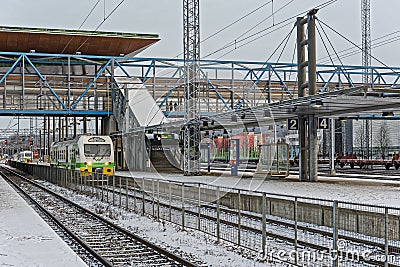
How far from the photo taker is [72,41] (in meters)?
52.5

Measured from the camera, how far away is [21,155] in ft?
343

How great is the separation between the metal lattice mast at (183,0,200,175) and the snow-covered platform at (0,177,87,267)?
57.9ft

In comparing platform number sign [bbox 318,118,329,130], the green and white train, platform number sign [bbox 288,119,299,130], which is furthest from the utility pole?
the green and white train

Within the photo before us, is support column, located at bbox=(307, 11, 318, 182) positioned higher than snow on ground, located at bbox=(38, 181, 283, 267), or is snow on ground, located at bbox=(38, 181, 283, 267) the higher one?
support column, located at bbox=(307, 11, 318, 182)

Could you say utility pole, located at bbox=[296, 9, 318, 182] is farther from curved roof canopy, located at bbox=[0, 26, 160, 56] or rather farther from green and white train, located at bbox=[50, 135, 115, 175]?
curved roof canopy, located at bbox=[0, 26, 160, 56]

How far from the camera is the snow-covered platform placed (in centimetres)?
1209

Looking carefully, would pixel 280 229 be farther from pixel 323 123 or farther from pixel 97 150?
pixel 97 150

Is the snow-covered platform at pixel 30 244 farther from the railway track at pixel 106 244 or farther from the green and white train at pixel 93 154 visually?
the green and white train at pixel 93 154

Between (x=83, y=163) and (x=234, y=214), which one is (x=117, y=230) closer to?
(x=234, y=214)

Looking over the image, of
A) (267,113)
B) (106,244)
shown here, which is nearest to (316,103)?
(267,113)

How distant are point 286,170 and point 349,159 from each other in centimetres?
2715

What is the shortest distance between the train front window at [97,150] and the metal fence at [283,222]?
16.8 meters

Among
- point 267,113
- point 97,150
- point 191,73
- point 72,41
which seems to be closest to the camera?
point 267,113

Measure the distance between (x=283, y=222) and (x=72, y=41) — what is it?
40.5 meters
